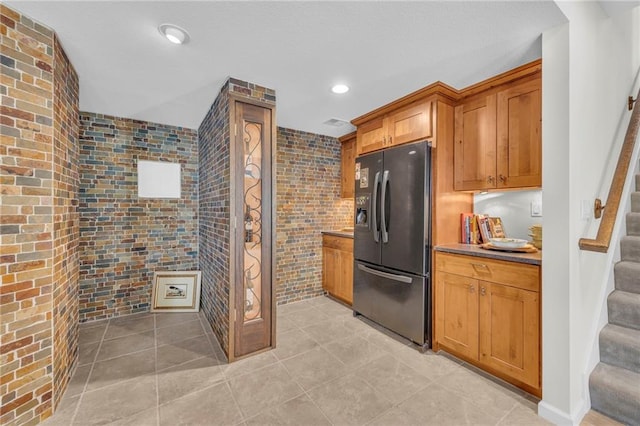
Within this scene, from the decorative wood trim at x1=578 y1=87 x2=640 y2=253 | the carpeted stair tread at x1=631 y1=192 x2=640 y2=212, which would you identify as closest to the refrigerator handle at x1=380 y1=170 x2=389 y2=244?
the decorative wood trim at x1=578 y1=87 x2=640 y2=253

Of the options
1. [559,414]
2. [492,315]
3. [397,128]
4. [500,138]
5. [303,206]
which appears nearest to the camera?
[559,414]

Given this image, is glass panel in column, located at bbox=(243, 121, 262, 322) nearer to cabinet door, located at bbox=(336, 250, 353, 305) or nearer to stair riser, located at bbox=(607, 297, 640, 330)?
cabinet door, located at bbox=(336, 250, 353, 305)

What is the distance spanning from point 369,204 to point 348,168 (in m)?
1.24

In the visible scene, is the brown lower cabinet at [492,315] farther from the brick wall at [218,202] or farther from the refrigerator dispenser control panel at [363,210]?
the brick wall at [218,202]

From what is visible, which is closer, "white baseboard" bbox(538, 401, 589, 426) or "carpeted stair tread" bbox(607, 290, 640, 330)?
"white baseboard" bbox(538, 401, 589, 426)

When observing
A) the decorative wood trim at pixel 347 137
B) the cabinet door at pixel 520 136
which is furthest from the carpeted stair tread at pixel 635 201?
the decorative wood trim at pixel 347 137

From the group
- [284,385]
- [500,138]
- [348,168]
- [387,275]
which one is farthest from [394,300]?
[348,168]

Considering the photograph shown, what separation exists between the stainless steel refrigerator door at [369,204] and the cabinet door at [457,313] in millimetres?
693

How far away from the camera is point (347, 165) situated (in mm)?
4047

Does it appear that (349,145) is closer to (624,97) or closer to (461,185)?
(461,185)

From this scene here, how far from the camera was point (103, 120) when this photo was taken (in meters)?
3.13

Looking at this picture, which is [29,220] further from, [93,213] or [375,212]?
[375,212]

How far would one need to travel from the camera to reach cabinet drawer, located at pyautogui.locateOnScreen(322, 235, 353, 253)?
11.4ft

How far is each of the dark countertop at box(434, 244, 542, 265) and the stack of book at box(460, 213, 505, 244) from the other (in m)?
0.33
